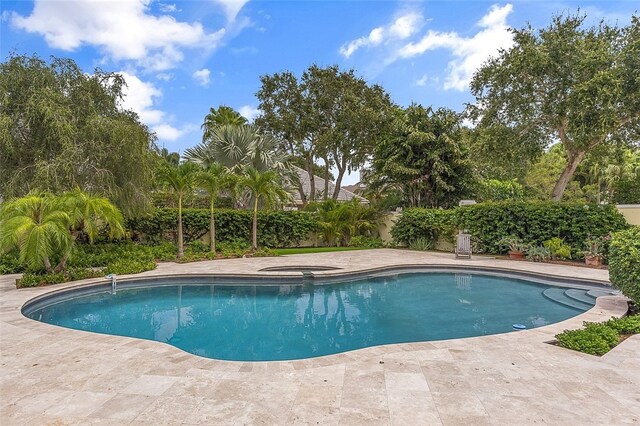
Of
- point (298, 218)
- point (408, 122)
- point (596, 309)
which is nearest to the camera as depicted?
point (596, 309)

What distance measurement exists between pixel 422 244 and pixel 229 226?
27.4 feet

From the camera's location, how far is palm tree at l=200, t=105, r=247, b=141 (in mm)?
20922

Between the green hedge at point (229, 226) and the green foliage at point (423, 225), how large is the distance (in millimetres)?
3970

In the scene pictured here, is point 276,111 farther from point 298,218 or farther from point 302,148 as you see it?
point 298,218

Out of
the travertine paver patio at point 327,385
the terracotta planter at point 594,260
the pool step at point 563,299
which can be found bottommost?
the pool step at point 563,299

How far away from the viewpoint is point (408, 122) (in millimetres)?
18156

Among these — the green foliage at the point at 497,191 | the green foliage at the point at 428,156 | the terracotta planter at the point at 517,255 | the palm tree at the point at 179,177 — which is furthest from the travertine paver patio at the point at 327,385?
the green foliage at the point at 497,191

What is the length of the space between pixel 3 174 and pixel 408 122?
15.6 meters

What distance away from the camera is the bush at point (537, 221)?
11.8 m

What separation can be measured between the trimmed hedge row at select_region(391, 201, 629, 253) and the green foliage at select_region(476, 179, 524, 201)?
422 cm

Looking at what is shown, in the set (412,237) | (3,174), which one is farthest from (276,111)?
(3,174)

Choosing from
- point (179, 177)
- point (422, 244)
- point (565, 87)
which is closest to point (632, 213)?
point (565, 87)

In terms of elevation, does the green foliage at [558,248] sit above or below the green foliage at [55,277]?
above

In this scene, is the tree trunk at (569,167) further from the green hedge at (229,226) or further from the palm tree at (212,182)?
the palm tree at (212,182)
